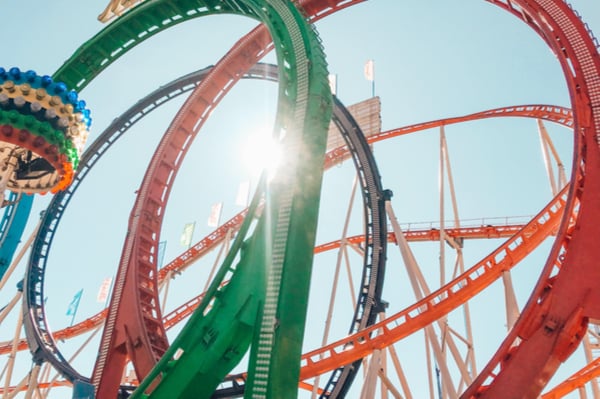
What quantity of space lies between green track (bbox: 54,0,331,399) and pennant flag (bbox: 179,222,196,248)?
718 inches

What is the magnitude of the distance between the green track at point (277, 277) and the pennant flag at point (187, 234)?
59.8ft

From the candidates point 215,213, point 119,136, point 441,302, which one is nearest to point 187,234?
point 215,213

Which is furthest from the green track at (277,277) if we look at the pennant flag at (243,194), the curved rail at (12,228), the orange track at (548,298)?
the pennant flag at (243,194)

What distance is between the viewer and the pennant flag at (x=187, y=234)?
2339 cm

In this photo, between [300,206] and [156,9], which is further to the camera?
[156,9]

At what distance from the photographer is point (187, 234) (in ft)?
77.8

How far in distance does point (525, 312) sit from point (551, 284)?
45 cm

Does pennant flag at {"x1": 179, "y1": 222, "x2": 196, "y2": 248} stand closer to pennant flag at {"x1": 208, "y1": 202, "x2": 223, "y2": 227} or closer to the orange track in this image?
pennant flag at {"x1": 208, "y1": 202, "x2": 223, "y2": 227}

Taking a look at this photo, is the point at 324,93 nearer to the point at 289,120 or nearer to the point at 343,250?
the point at 289,120

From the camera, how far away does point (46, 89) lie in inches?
318

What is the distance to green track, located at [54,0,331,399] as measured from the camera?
3.98 metres

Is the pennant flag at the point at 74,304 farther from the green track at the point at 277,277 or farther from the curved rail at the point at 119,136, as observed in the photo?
the green track at the point at 277,277

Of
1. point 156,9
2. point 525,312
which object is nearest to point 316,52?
point 525,312

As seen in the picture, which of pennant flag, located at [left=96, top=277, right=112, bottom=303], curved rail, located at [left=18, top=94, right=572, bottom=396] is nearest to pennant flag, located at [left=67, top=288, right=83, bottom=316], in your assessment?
pennant flag, located at [left=96, top=277, right=112, bottom=303]
